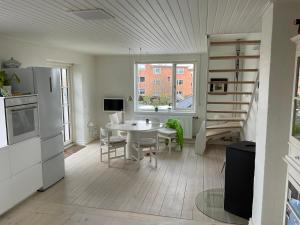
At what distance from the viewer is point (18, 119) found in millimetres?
3475

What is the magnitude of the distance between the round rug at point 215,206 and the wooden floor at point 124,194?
0.34 feet

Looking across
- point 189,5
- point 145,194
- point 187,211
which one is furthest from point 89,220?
point 189,5

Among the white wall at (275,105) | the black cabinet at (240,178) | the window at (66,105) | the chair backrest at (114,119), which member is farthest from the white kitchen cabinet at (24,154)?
the white wall at (275,105)

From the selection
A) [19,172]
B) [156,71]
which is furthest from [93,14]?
[156,71]

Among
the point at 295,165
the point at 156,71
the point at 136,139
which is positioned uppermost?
the point at 156,71

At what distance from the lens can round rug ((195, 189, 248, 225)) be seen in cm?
322

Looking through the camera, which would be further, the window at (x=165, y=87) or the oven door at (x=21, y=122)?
the window at (x=165, y=87)

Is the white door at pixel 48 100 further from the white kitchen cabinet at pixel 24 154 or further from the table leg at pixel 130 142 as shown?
the table leg at pixel 130 142

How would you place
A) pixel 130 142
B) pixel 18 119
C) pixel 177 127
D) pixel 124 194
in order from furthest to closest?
1. pixel 177 127
2. pixel 130 142
3. pixel 124 194
4. pixel 18 119

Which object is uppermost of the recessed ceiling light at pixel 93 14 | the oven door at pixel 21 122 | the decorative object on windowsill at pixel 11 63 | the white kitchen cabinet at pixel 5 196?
the recessed ceiling light at pixel 93 14

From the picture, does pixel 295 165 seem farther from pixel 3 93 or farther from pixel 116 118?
pixel 116 118

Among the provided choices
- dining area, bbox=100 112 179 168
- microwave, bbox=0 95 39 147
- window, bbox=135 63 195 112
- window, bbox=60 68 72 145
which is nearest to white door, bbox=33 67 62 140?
microwave, bbox=0 95 39 147

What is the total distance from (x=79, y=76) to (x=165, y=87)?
246 centimetres

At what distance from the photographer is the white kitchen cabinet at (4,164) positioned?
10.4 ft
